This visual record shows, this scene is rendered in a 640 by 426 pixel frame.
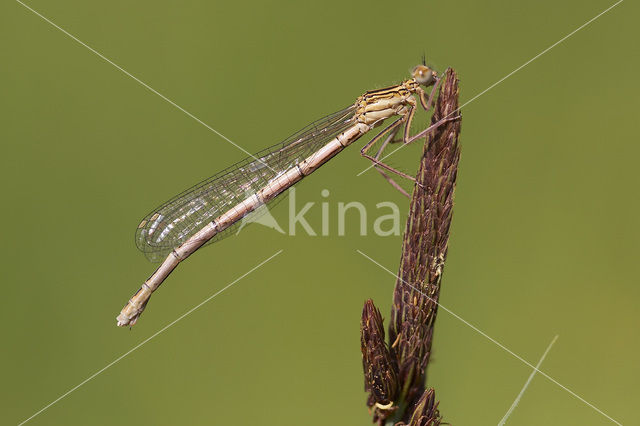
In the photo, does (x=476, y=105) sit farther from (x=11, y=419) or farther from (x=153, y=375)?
(x=11, y=419)

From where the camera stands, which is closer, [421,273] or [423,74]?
[421,273]


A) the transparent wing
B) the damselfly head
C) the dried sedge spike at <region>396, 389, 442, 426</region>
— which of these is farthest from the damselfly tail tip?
the damselfly head

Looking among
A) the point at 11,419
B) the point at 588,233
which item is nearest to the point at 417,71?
the point at 588,233

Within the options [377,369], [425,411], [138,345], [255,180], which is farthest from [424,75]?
[138,345]

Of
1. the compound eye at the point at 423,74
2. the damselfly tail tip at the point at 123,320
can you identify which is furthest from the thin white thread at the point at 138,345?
the compound eye at the point at 423,74

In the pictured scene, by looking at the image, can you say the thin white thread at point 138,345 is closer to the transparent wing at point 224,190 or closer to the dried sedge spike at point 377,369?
the transparent wing at point 224,190

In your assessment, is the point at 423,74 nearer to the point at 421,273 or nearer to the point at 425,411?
the point at 421,273
